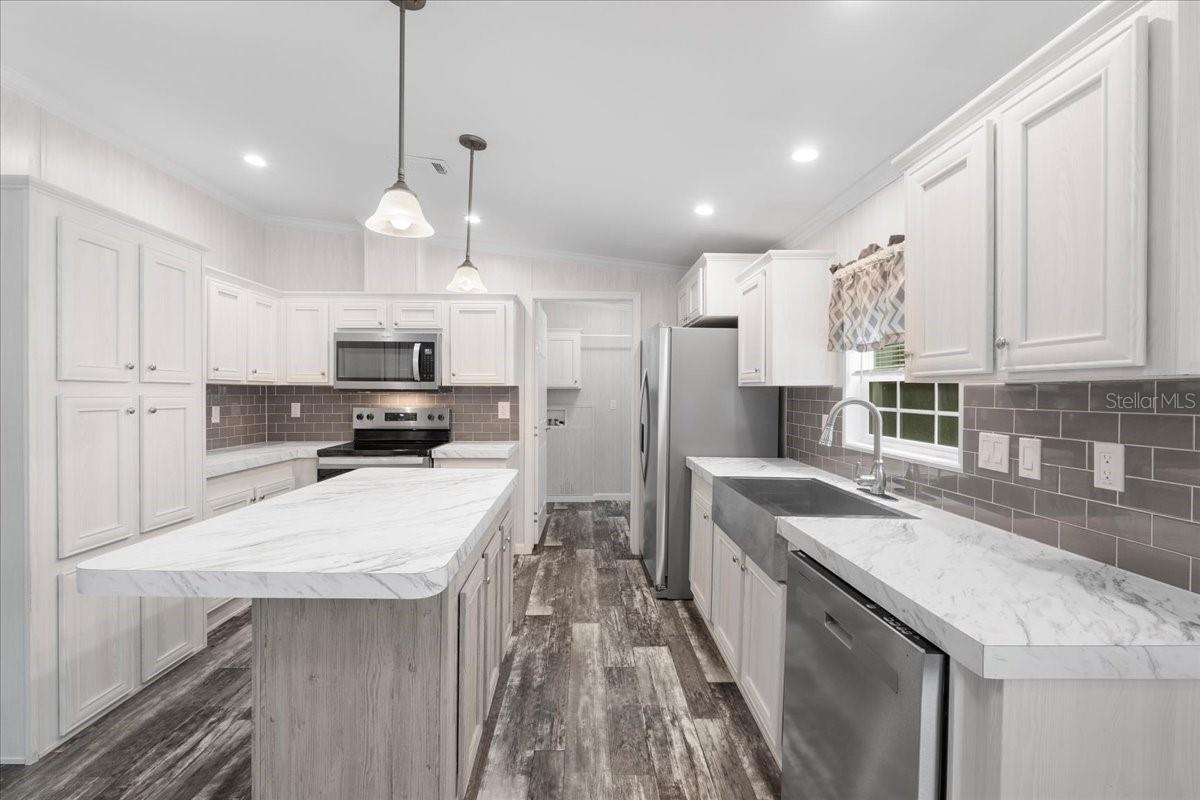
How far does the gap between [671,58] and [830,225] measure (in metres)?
1.54

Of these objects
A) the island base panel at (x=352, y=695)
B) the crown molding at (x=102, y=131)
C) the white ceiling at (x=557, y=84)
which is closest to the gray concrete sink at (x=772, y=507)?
the island base panel at (x=352, y=695)

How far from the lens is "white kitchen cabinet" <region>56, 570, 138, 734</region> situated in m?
2.00

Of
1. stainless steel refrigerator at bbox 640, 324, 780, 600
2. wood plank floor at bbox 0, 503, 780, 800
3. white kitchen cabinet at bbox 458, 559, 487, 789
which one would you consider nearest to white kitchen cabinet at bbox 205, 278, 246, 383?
wood plank floor at bbox 0, 503, 780, 800

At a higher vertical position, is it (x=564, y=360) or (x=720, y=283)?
(x=720, y=283)

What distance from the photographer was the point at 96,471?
2148mm

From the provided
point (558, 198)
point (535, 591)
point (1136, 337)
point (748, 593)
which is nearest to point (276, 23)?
point (558, 198)

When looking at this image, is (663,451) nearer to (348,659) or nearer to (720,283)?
(720,283)

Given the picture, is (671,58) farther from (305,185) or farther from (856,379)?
(305,185)

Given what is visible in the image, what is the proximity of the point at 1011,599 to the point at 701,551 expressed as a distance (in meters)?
2.09

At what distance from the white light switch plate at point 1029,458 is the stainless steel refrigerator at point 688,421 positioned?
191 cm

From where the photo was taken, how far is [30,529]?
1896mm

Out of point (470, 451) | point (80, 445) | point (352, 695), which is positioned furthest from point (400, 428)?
point (352, 695)

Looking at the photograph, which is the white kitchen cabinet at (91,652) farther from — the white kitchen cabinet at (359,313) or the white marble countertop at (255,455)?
the white kitchen cabinet at (359,313)

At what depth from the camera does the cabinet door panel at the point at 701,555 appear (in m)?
2.92
